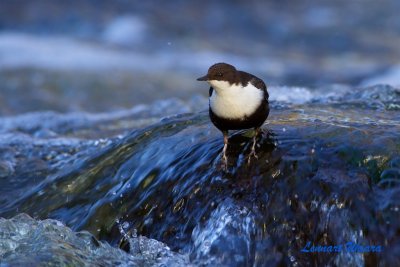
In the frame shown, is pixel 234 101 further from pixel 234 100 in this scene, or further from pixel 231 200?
pixel 231 200

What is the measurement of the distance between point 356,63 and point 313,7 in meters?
2.25

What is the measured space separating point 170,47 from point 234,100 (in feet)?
28.9

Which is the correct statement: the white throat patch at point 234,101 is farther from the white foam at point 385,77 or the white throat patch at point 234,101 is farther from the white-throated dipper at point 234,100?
the white foam at point 385,77

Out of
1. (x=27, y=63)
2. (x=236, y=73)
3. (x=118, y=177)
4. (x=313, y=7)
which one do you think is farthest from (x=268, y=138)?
(x=313, y=7)

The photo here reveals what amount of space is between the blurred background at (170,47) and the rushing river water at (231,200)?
5.16m

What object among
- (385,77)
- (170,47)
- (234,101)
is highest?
(170,47)

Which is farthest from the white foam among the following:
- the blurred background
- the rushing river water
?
the rushing river water

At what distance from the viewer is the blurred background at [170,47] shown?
10.7 metres

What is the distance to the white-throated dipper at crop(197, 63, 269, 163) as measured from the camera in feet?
12.7

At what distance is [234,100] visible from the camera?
12.7ft

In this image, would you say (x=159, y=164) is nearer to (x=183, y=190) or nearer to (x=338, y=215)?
(x=183, y=190)

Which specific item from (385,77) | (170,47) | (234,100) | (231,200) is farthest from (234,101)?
(170,47)

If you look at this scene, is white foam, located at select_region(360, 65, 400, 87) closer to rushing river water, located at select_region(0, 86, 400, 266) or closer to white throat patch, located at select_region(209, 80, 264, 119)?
rushing river water, located at select_region(0, 86, 400, 266)

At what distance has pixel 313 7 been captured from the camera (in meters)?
13.7
